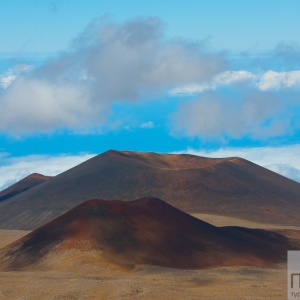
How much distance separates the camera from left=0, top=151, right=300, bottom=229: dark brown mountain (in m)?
129

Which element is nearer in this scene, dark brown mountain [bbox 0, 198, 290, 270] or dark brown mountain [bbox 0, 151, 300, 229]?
dark brown mountain [bbox 0, 198, 290, 270]

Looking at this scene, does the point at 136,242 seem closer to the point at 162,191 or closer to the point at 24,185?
the point at 162,191

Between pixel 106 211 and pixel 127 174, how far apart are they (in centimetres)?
6720

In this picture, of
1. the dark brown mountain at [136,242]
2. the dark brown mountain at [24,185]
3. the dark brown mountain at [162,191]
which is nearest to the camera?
the dark brown mountain at [136,242]

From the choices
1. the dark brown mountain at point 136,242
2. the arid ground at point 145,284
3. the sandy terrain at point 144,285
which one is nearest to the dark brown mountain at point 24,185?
the dark brown mountain at point 136,242

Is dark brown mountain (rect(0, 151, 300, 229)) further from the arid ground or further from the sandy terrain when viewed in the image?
the sandy terrain

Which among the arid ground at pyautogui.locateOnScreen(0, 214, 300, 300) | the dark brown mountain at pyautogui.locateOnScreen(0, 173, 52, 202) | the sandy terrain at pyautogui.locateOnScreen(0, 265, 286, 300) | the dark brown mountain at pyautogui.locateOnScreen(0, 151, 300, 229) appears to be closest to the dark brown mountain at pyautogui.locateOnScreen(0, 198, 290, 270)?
the arid ground at pyautogui.locateOnScreen(0, 214, 300, 300)

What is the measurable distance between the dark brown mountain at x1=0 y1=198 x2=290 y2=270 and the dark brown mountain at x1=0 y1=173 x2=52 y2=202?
299 ft

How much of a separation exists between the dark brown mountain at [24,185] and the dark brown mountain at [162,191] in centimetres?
1972

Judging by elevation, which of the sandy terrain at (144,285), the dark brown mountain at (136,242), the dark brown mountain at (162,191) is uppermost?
the dark brown mountain at (162,191)

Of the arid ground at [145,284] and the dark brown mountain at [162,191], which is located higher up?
the dark brown mountain at [162,191]

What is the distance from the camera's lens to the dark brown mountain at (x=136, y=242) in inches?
2655

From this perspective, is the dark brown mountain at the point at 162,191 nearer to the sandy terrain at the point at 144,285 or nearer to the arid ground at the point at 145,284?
the arid ground at the point at 145,284

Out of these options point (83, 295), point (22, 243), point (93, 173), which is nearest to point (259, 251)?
point (22, 243)
